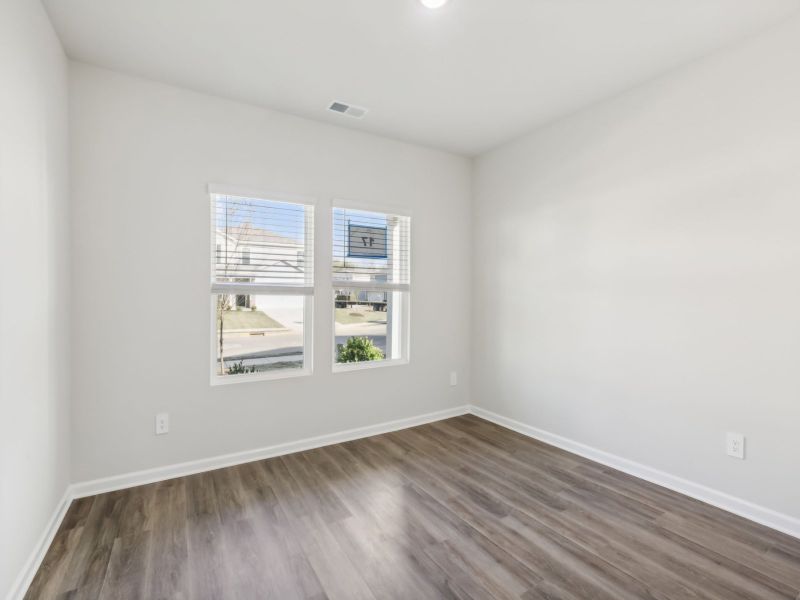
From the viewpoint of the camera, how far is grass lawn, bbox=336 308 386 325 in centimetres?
351

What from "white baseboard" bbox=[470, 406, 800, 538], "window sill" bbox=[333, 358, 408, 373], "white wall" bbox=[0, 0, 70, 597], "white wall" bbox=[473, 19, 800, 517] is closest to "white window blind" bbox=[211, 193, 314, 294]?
"window sill" bbox=[333, 358, 408, 373]

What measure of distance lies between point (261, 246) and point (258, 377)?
1.01 m

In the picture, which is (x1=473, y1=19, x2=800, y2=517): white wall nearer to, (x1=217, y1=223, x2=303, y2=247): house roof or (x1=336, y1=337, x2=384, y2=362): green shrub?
(x1=336, y1=337, x2=384, y2=362): green shrub

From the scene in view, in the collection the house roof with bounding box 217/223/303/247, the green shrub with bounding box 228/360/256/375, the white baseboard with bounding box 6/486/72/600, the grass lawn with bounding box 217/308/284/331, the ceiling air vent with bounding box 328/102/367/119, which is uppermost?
the ceiling air vent with bounding box 328/102/367/119

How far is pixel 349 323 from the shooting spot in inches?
141

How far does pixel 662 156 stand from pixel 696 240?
61 cm

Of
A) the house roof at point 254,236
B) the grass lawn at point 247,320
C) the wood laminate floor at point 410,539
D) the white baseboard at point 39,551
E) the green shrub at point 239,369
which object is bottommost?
the wood laminate floor at point 410,539

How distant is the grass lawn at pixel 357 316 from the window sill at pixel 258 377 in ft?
1.78

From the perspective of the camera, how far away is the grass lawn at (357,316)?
3.51 meters

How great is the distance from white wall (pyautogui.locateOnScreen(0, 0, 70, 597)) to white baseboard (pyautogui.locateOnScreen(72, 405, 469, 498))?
197 mm

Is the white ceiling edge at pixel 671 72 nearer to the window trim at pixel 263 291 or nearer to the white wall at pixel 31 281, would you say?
the window trim at pixel 263 291

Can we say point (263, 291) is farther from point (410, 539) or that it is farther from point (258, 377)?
point (410, 539)

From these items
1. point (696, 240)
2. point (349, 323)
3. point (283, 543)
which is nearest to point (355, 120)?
point (349, 323)

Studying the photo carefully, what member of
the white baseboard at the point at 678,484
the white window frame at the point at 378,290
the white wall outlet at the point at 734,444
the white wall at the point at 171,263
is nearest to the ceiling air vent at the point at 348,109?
the white wall at the point at 171,263
